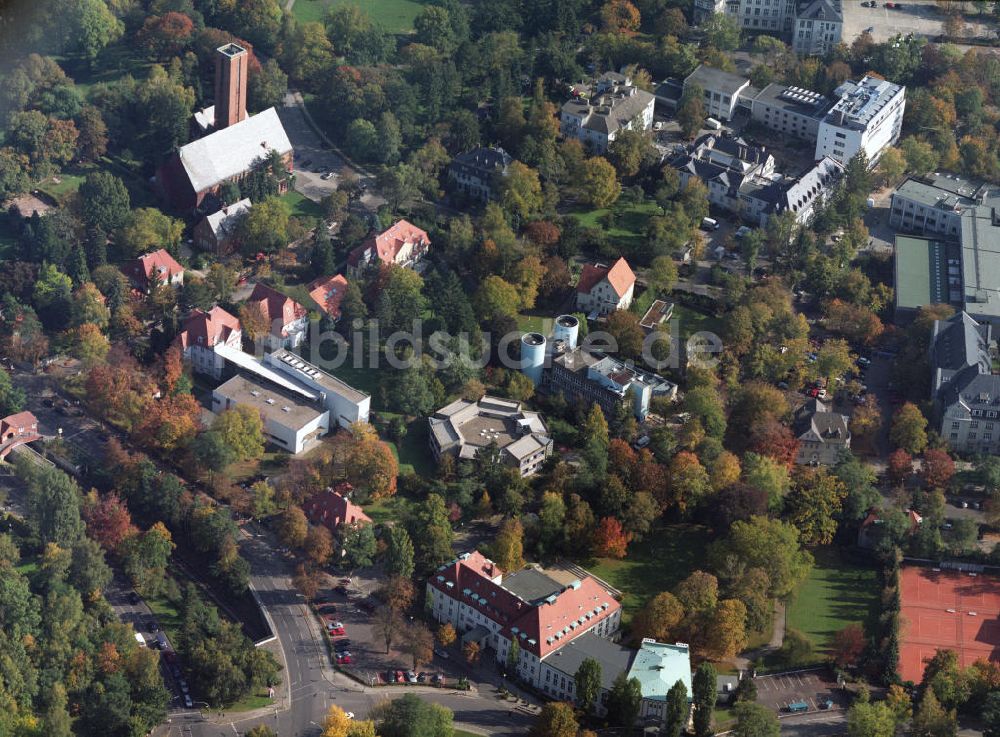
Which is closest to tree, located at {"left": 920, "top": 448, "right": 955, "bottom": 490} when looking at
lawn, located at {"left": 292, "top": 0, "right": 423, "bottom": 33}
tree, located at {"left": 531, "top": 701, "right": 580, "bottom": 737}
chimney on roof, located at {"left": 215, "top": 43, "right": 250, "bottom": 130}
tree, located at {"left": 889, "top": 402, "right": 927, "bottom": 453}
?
tree, located at {"left": 889, "top": 402, "right": 927, "bottom": 453}

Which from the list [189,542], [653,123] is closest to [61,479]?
[189,542]

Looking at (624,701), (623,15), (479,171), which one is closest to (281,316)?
(479,171)

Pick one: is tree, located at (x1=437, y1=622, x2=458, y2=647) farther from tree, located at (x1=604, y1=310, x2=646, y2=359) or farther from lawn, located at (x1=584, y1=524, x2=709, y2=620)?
tree, located at (x1=604, y1=310, x2=646, y2=359)

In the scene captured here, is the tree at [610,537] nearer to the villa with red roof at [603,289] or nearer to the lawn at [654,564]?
the lawn at [654,564]

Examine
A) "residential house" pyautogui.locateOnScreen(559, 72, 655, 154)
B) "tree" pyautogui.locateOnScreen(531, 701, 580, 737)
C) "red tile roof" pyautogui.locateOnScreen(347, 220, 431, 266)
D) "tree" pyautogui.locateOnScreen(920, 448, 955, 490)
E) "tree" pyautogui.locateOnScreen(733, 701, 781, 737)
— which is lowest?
"tree" pyautogui.locateOnScreen(531, 701, 580, 737)

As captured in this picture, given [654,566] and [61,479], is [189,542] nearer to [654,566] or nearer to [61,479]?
[61,479]

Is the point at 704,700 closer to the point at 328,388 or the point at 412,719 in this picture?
the point at 412,719
